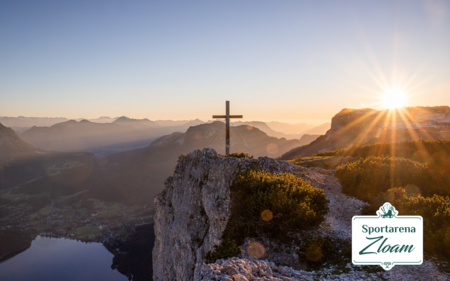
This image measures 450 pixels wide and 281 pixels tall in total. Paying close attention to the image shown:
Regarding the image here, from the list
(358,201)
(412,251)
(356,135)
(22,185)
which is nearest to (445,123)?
(356,135)

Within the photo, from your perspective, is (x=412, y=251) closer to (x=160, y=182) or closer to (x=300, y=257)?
(x=300, y=257)

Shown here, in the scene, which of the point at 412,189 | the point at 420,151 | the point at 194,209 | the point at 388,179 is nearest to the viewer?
the point at 412,189

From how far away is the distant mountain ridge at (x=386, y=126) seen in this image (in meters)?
49.5

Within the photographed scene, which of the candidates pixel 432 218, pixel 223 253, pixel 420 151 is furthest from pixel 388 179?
pixel 223 253

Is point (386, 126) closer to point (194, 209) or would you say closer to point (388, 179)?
point (388, 179)

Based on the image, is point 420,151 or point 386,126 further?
point 386,126

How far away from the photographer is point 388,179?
46.9ft

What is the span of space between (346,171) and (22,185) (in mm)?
271134

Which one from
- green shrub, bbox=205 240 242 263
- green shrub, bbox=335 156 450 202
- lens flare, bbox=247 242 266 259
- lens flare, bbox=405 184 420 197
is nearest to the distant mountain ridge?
green shrub, bbox=335 156 450 202

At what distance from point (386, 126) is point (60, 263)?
5614 inches

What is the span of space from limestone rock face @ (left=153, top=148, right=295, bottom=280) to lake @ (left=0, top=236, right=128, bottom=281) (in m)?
82.1

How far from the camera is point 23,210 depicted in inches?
5960

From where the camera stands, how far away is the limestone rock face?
48.6 ft

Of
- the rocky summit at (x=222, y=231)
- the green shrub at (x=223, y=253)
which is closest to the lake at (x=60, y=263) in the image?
the rocky summit at (x=222, y=231)
